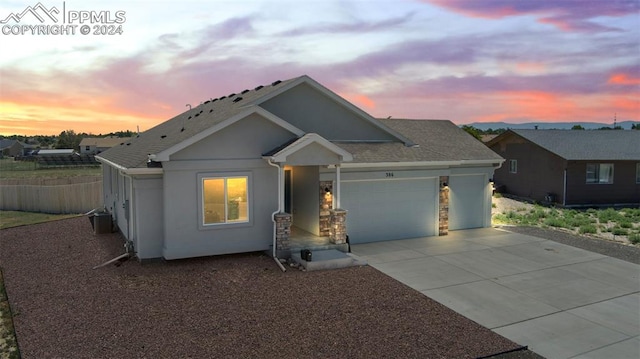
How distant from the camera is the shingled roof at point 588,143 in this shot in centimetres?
2519

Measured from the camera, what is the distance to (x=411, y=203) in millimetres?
15055

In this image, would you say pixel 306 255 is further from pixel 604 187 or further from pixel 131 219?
pixel 604 187

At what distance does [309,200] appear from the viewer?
14.2 m

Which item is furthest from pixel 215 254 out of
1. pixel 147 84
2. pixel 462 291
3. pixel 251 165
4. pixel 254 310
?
pixel 147 84

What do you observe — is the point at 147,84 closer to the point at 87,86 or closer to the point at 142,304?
the point at 87,86

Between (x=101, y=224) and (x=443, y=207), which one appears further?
(x=101, y=224)

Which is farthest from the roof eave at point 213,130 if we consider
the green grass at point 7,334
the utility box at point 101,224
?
the utility box at point 101,224

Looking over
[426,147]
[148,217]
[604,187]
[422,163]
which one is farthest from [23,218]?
[604,187]

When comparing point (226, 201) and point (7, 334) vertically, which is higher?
point (226, 201)

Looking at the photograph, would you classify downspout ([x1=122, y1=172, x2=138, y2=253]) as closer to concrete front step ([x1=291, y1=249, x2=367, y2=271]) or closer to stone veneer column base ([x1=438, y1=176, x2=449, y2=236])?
concrete front step ([x1=291, y1=249, x2=367, y2=271])

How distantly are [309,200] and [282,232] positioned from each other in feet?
8.39

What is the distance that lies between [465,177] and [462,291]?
743 cm

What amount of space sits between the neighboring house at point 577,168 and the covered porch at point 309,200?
17369 millimetres

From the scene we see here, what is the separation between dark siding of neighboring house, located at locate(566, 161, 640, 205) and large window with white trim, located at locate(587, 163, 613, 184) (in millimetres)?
204
